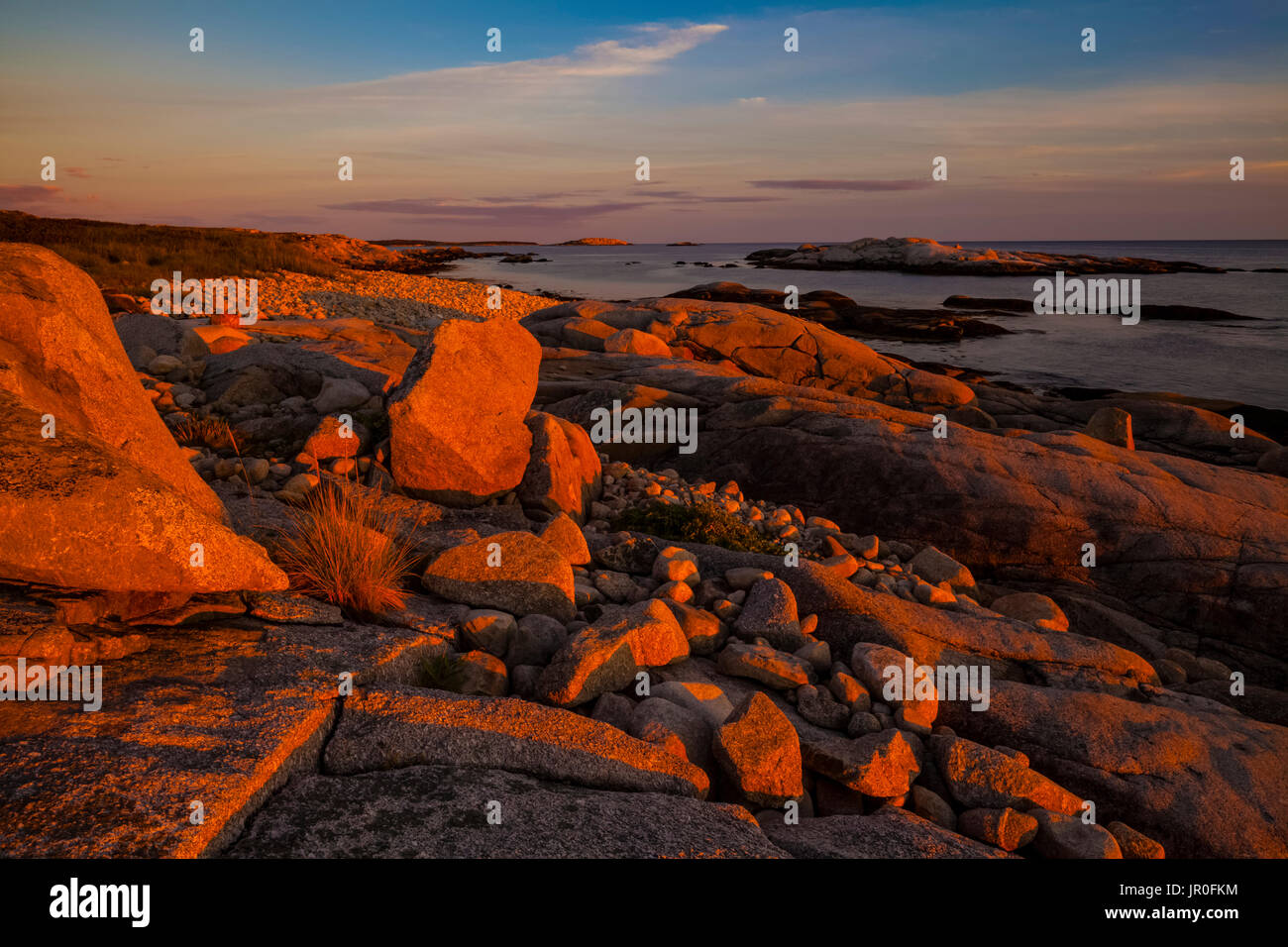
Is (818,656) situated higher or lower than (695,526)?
lower

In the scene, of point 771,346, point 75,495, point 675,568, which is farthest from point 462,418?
point 771,346

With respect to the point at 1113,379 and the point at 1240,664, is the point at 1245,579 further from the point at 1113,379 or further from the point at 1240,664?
the point at 1113,379

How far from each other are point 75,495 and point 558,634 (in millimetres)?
3147

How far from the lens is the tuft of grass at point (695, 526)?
8.77 m

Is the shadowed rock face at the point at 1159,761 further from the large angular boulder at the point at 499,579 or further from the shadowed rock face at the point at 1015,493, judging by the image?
the shadowed rock face at the point at 1015,493

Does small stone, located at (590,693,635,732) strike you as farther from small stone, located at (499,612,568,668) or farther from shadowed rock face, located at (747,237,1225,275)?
shadowed rock face, located at (747,237,1225,275)

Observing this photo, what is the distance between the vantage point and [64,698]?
3.64 m

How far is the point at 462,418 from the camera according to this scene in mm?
7957

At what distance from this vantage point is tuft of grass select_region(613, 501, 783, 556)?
345 inches

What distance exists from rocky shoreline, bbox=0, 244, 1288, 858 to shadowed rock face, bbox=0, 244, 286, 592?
19 mm

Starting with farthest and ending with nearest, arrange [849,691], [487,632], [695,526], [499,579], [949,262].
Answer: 1. [949,262]
2. [695,526]
3. [499,579]
4. [849,691]
5. [487,632]

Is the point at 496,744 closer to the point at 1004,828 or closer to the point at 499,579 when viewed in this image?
the point at 499,579

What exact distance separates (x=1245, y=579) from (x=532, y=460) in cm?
999

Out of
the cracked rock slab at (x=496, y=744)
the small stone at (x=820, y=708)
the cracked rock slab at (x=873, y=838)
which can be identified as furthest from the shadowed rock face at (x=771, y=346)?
the cracked rock slab at (x=873, y=838)
